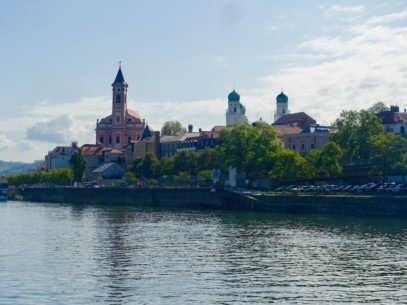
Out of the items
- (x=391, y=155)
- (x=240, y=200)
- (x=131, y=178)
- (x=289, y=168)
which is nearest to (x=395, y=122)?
(x=391, y=155)

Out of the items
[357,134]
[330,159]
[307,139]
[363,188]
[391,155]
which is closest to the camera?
[363,188]

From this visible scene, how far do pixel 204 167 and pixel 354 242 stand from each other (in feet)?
340

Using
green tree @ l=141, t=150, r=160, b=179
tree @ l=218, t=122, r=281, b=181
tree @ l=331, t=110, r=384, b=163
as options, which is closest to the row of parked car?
tree @ l=331, t=110, r=384, b=163

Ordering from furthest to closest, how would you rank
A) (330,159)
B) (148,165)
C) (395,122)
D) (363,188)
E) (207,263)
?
(148,165) → (395,122) → (330,159) → (363,188) → (207,263)

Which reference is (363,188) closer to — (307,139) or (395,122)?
(395,122)

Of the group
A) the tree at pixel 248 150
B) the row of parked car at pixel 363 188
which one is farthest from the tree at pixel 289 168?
the tree at pixel 248 150

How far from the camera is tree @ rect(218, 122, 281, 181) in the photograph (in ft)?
454

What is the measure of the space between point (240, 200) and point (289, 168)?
15371 mm

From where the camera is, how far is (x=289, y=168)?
126 m

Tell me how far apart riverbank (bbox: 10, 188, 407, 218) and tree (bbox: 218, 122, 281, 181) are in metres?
13.4

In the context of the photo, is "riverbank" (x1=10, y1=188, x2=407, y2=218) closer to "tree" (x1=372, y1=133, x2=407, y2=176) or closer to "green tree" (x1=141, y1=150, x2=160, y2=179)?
"tree" (x1=372, y1=133, x2=407, y2=176)

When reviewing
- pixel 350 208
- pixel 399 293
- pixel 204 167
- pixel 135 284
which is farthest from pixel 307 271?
pixel 204 167

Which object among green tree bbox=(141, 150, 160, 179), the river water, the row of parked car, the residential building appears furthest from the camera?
green tree bbox=(141, 150, 160, 179)

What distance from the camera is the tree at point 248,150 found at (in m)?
138
